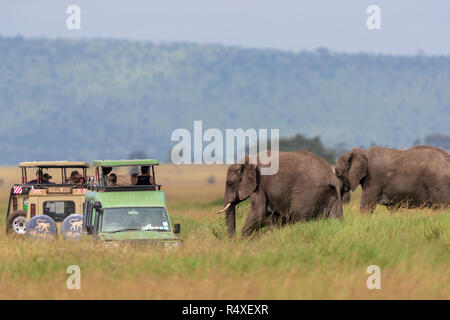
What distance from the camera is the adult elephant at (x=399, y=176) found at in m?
22.9

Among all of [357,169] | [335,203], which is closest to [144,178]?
[335,203]

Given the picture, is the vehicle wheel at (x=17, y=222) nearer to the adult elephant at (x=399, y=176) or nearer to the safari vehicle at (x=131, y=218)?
the safari vehicle at (x=131, y=218)

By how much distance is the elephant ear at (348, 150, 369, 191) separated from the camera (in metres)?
23.4

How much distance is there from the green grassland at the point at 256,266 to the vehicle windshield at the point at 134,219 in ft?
2.16

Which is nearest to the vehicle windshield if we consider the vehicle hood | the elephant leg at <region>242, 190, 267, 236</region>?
the vehicle hood

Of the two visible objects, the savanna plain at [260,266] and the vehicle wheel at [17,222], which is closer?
the savanna plain at [260,266]

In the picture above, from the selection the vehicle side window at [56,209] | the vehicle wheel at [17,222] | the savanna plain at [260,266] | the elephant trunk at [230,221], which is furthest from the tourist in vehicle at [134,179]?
the vehicle wheel at [17,222]

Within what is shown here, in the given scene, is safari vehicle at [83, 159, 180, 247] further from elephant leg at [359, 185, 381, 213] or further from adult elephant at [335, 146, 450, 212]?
elephant leg at [359, 185, 381, 213]

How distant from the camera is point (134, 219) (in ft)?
49.7

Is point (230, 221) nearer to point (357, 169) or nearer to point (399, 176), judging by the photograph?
point (357, 169)

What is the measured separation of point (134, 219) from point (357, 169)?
975 centimetres

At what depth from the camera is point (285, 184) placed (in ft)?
57.7

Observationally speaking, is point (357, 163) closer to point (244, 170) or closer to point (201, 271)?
point (244, 170)
